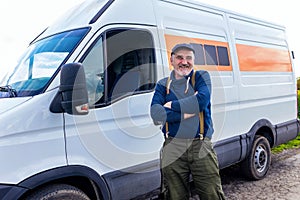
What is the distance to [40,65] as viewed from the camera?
9.78 ft

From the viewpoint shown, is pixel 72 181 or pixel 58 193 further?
pixel 72 181

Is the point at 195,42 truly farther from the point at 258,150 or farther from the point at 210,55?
the point at 258,150

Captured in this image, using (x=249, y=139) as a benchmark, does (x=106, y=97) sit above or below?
above

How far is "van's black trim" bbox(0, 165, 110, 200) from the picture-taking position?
2333mm

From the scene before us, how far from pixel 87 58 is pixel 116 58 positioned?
1.24 feet

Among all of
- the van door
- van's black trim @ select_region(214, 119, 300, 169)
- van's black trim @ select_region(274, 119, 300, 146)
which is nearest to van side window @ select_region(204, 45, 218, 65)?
the van door

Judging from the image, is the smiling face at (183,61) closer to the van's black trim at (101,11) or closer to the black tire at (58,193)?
the van's black trim at (101,11)

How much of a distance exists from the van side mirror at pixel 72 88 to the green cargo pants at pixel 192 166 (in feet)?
2.96

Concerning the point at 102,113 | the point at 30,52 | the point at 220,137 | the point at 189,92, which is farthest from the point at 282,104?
the point at 30,52

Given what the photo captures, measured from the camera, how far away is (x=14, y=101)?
2596 millimetres

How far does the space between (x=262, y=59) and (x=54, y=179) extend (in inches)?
163

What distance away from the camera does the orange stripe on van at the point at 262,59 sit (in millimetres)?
4848

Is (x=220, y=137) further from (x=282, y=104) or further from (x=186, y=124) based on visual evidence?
(x=282, y=104)

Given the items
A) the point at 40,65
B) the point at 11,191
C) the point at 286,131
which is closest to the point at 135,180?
the point at 11,191
